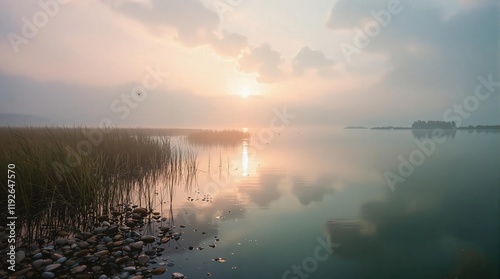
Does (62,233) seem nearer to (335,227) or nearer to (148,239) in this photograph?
(148,239)

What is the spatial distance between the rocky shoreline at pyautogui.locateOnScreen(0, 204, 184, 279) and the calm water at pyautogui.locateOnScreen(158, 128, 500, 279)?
2.21ft

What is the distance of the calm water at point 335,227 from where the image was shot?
815 centimetres

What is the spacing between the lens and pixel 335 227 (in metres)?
11.5

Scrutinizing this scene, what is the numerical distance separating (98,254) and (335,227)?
29.1 ft

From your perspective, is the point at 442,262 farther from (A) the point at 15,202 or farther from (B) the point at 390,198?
(A) the point at 15,202

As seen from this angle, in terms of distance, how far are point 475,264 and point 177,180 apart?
52.7 feet

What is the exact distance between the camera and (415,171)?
26.0 m

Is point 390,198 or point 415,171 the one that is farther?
point 415,171

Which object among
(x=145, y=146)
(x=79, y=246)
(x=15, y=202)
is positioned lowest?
(x=79, y=246)

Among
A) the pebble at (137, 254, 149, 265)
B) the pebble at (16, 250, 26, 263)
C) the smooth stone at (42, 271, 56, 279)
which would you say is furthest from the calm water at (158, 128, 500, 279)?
the pebble at (16, 250, 26, 263)

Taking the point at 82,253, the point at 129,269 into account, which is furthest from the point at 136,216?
the point at 129,269

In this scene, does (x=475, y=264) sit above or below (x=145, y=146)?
below

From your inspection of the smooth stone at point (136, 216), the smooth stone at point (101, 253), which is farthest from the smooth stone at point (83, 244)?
the smooth stone at point (136, 216)

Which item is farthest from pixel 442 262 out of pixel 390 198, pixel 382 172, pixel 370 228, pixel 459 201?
pixel 382 172
